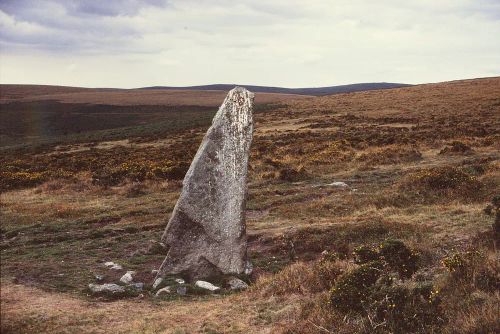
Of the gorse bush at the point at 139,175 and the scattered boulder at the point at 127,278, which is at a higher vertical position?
the gorse bush at the point at 139,175

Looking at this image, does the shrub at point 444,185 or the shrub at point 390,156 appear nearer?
the shrub at point 444,185

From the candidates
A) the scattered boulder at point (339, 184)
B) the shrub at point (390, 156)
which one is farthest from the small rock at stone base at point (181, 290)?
the shrub at point (390, 156)

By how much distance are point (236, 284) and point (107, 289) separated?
3.12 metres

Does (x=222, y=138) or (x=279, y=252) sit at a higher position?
(x=222, y=138)

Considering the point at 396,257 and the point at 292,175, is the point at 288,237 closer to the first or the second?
the point at 396,257

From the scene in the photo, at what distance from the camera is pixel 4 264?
43.2 feet

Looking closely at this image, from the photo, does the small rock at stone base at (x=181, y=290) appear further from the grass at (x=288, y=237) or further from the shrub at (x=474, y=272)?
the shrub at (x=474, y=272)

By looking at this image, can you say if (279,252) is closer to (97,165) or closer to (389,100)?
(97,165)

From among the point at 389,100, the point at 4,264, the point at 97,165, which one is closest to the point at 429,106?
the point at 389,100

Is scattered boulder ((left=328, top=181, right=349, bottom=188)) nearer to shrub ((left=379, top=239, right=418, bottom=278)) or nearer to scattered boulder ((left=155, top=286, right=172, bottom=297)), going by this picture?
shrub ((left=379, top=239, right=418, bottom=278))

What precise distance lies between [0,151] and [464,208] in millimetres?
59195

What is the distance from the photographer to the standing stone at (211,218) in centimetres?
1245

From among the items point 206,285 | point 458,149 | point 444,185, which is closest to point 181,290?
point 206,285

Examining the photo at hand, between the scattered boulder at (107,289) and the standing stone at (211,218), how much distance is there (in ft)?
4.59
